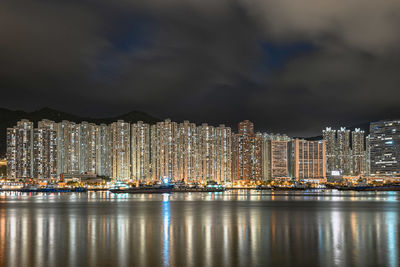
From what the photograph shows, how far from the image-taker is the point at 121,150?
593 feet

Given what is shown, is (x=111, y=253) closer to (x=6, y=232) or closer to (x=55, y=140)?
(x=6, y=232)

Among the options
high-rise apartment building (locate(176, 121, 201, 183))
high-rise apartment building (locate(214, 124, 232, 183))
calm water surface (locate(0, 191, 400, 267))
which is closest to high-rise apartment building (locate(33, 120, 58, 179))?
high-rise apartment building (locate(176, 121, 201, 183))

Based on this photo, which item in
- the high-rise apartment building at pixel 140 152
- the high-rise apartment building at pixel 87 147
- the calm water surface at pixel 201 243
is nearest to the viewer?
the calm water surface at pixel 201 243

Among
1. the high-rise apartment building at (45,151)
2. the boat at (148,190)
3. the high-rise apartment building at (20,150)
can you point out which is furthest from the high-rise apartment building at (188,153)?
the high-rise apartment building at (20,150)

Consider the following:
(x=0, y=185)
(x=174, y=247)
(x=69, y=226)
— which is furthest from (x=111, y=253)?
(x=0, y=185)

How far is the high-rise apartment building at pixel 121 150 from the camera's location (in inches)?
7106

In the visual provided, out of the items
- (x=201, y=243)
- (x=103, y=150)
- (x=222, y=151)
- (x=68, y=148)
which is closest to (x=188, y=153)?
(x=222, y=151)

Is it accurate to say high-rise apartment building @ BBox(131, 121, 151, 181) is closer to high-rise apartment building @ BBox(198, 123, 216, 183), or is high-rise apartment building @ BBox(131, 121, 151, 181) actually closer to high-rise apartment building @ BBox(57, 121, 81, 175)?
high-rise apartment building @ BBox(198, 123, 216, 183)

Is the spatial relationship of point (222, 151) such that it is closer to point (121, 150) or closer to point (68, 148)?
point (121, 150)

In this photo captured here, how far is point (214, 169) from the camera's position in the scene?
19338 centimetres

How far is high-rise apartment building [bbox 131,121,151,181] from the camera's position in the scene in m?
180

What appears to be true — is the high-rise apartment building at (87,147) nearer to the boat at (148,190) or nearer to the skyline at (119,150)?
the skyline at (119,150)

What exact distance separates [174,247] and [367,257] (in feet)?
29.3

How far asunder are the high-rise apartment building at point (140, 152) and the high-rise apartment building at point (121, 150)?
6.24 ft
